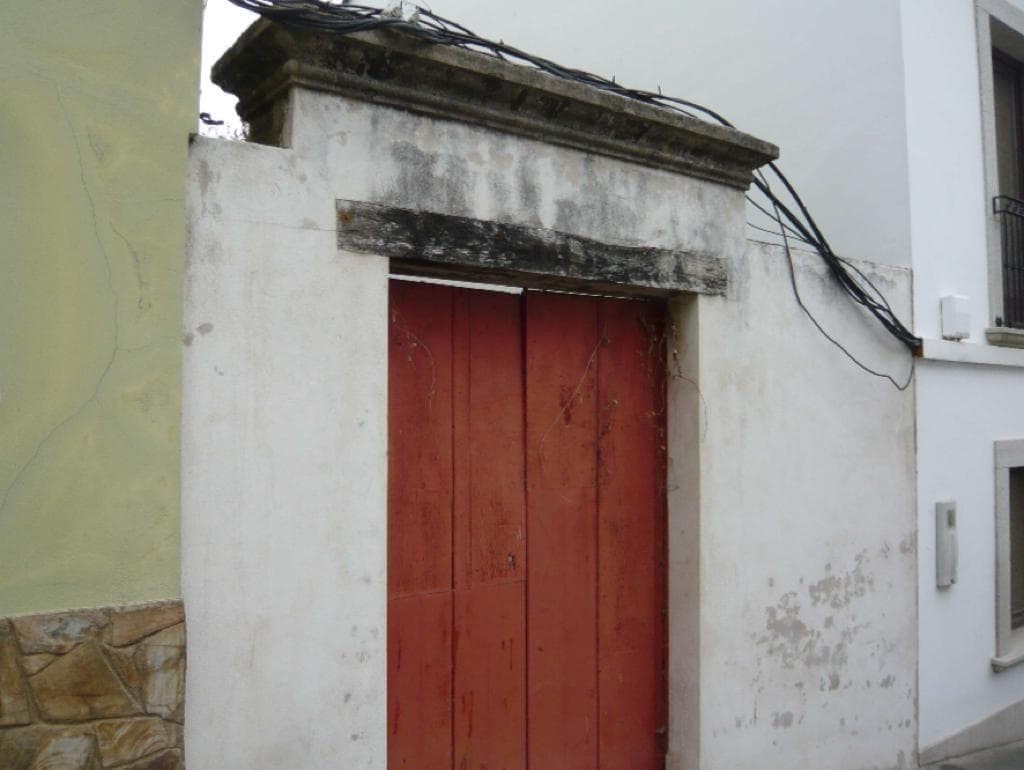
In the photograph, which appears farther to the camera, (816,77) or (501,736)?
(816,77)

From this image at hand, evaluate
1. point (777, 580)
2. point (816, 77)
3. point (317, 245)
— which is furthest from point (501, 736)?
point (816, 77)

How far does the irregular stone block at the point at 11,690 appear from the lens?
7.48ft

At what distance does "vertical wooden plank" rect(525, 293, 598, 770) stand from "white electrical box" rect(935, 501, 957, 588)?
2435 millimetres

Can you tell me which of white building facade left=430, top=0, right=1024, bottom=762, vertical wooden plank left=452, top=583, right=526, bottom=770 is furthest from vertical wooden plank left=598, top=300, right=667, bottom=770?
white building facade left=430, top=0, right=1024, bottom=762

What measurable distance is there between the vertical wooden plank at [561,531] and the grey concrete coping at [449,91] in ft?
2.44

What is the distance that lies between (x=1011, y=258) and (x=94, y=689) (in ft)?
20.0

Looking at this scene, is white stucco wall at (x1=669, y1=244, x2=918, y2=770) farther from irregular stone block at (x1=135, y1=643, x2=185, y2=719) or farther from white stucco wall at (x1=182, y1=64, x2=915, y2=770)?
irregular stone block at (x1=135, y1=643, x2=185, y2=719)

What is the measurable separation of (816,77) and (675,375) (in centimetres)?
264

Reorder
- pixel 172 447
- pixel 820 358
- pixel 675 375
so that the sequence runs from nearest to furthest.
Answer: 1. pixel 172 447
2. pixel 675 375
3. pixel 820 358

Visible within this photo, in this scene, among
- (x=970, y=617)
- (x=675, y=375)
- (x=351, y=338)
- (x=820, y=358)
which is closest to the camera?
(x=351, y=338)

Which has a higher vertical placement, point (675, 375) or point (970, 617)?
point (675, 375)

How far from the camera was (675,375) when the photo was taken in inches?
162

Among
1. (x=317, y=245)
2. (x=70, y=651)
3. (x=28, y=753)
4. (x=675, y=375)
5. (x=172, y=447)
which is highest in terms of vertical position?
(x=317, y=245)

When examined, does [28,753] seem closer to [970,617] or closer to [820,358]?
[820,358]
